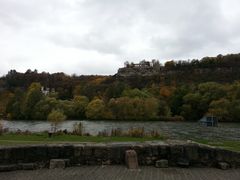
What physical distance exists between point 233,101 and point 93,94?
136ft

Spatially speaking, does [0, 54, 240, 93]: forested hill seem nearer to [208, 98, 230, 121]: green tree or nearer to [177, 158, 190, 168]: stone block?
[208, 98, 230, 121]: green tree

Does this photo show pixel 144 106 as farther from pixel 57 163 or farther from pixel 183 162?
pixel 57 163

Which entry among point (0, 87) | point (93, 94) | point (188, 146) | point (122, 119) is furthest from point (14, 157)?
point (0, 87)

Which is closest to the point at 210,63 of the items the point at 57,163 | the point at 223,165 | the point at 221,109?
the point at 221,109

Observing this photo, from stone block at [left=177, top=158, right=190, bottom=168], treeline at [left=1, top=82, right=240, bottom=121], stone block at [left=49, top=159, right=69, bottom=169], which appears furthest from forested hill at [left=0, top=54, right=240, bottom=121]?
stone block at [left=49, top=159, right=69, bottom=169]

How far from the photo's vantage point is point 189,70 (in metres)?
125

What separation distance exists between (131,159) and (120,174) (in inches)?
43.7

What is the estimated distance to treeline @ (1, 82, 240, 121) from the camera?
243ft

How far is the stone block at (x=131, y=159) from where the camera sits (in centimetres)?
1081

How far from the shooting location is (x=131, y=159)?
35.9 ft

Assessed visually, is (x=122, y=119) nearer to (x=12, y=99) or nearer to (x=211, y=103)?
(x=211, y=103)

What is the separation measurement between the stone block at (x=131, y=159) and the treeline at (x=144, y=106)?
62.1m

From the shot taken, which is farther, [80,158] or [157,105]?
[157,105]

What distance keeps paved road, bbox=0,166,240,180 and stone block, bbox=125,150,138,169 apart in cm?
22
